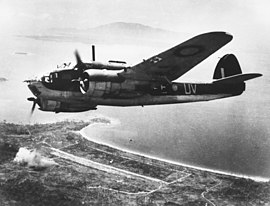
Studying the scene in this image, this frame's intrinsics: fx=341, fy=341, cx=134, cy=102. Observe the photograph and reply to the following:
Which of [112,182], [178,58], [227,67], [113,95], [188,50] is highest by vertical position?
[188,50]

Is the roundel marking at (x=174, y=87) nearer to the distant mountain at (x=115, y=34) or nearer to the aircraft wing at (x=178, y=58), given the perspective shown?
the aircraft wing at (x=178, y=58)

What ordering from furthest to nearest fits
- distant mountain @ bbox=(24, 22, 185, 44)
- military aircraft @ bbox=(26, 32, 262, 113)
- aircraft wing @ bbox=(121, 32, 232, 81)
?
distant mountain @ bbox=(24, 22, 185, 44), military aircraft @ bbox=(26, 32, 262, 113), aircraft wing @ bbox=(121, 32, 232, 81)

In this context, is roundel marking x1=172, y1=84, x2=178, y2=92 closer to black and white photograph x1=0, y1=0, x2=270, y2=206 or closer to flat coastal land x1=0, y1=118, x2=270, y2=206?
black and white photograph x1=0, y1=0, x2=270, y2=206

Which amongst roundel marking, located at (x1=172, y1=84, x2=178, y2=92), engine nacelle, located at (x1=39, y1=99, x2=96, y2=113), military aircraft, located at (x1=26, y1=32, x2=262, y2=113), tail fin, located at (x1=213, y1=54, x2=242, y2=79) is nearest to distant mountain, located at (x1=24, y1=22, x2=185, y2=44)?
tail fin, located at (x1=213, y1=54, x2=242, y2=79)

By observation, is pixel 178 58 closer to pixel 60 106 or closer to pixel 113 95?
pixel 113 95

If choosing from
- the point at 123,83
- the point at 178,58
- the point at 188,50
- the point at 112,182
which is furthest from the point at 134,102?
the point at 112,182

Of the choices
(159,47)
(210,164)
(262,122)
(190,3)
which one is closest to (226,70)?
(190,3)
